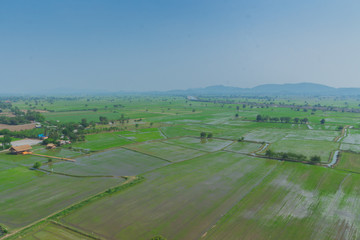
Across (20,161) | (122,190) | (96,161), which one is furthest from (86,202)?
(20,161)

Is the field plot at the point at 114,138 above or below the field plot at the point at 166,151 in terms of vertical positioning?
above

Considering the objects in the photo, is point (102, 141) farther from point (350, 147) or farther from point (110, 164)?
point (350, 147)

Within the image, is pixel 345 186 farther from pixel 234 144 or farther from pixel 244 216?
pixel 234 144

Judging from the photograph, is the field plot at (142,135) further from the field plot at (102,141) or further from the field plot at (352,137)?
the field plot at (352,137)

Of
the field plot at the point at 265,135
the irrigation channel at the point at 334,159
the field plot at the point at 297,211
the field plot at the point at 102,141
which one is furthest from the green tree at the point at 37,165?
the irrigation channel at the point at 334,159

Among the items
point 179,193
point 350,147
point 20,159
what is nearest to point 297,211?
point 179,193
